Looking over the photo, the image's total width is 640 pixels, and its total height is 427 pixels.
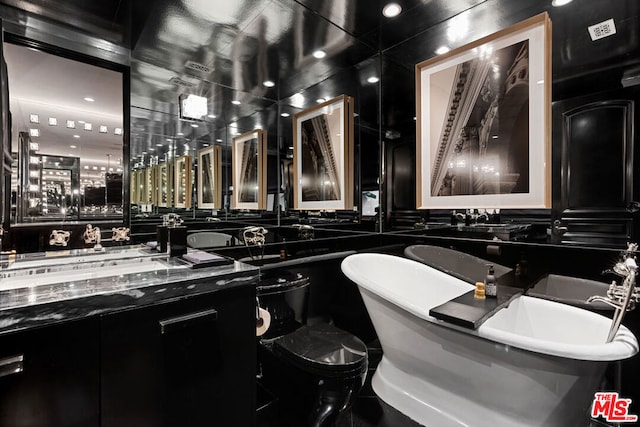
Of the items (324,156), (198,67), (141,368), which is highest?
(198,67)

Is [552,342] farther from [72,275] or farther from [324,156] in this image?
[324,156]

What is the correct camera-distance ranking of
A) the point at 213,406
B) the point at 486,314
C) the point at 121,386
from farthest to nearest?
the point at 486,314, the point at 213,406, the point at 121,386

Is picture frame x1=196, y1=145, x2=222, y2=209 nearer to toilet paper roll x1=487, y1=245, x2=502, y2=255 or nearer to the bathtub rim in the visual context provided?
the bathtub rim

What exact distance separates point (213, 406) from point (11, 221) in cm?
144

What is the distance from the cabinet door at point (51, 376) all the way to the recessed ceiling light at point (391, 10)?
2.39 meters

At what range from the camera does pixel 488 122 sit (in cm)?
212

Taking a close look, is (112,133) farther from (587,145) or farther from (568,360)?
(587,145)

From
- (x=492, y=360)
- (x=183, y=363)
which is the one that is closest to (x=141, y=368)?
(x=183, y=363)

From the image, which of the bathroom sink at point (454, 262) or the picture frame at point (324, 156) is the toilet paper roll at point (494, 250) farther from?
the picture frame at point (324, 156)

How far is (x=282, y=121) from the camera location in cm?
316

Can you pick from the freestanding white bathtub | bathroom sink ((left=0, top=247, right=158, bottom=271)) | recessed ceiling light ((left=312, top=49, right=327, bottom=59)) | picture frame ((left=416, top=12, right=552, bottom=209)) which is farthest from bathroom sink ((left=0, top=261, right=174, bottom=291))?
picture frame ((left=416, top=12, right=552, bottom=209))

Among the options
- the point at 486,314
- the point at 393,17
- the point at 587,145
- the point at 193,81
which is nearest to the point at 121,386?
the point at 486,314

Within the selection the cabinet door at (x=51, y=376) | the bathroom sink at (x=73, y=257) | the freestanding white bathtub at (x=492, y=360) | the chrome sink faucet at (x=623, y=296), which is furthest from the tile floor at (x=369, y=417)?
the bathroom sink at (x=73, y=257)

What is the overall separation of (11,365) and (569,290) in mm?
2654
